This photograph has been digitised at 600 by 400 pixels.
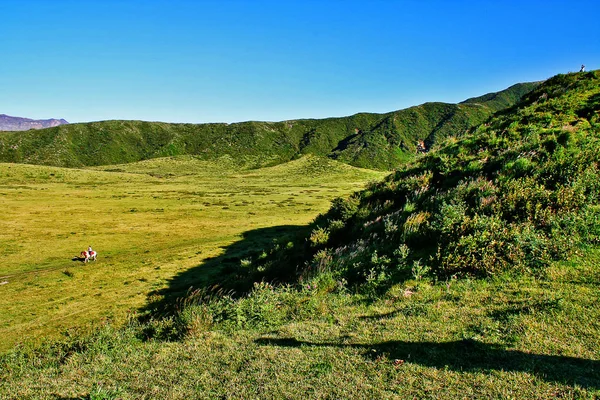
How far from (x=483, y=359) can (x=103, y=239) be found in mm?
48712

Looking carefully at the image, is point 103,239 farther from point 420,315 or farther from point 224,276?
point 420,315

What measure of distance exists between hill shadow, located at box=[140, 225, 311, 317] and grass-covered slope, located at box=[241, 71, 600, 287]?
1569 mm

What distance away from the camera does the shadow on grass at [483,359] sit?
5145 mm

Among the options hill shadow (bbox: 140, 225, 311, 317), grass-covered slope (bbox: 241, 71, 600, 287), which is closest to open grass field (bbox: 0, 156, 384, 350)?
hill shadow (bbox: 140, 225, 311, 317)

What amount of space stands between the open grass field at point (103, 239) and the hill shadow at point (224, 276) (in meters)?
0.63

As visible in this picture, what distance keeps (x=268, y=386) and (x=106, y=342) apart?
5736mm

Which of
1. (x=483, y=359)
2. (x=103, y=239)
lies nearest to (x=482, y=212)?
(x=483, y=359)

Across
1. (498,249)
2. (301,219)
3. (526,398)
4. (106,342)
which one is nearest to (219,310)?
(106,342)

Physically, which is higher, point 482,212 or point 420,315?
point 482,212

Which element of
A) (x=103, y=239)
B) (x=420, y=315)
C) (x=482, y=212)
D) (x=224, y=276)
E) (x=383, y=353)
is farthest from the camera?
(x=103, y=239)

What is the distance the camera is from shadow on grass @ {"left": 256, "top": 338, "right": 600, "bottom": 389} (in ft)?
16.9

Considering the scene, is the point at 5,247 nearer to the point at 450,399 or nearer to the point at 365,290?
the point at 365,290

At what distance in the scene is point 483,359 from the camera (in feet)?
19.2

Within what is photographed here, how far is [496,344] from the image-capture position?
6164 millimetres
